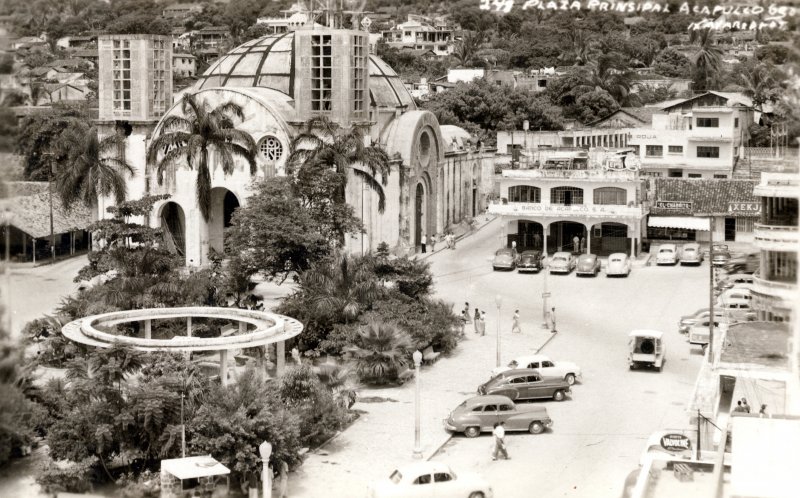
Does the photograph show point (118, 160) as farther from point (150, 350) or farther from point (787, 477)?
point (787, 477)

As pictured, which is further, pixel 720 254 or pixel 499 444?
pixel 720 254

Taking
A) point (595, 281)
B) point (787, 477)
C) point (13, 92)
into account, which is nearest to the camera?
point (13, 92)

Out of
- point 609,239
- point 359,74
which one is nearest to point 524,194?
point 609,239

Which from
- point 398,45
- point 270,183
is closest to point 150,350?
point 270,183

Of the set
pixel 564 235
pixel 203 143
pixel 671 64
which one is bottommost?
pixel 564 235

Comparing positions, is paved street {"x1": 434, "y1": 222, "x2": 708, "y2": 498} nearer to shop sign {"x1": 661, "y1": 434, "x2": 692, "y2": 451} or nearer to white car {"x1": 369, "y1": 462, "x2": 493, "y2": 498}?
shop sign {"x1": 661, "y1": 434, "x2": 692, "y2": 451}

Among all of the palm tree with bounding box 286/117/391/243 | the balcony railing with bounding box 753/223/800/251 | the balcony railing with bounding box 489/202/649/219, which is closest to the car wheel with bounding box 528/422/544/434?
the balcony railing with bounding box 753/223/800/251

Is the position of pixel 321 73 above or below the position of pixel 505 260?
above

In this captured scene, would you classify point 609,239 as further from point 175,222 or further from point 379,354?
point 379,354
